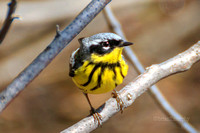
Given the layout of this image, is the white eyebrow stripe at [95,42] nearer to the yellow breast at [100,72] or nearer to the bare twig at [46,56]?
the yellow breast at [100,72]

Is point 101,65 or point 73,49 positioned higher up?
point 73,49

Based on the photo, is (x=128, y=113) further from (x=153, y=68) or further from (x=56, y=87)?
(x=153, y=68)

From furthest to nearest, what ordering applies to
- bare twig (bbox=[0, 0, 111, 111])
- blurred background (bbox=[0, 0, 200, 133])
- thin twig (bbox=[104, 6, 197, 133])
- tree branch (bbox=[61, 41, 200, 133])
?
blurred background (bbox=[0, 0, 200, 133]), thin twig (bbox=[104, 6, 197, 133]), tree branch (bbox=[61, 41, 200, 133]), bare twig (bbox=[0, 0, 111, 111])

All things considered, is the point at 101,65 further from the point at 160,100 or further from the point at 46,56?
the point at 46,56

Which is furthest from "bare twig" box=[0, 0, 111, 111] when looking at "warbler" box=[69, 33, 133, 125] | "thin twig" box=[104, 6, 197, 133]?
"thin twig" box=[104, 6, 197, 133]

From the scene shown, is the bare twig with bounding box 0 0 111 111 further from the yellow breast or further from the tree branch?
the tree branch

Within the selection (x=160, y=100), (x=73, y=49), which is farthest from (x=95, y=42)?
(x=73, y=49)
